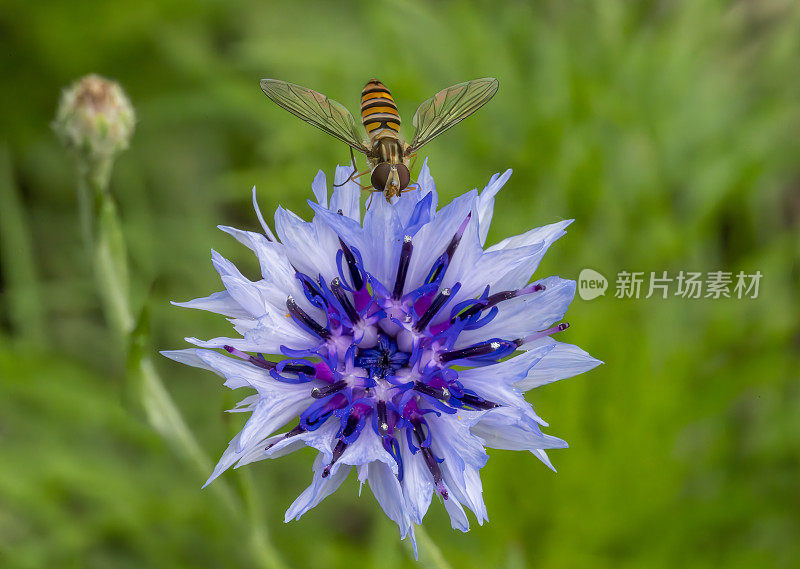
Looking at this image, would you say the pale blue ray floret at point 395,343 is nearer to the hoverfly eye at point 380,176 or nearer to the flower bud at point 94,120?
the hoverfly eye at point 380,176

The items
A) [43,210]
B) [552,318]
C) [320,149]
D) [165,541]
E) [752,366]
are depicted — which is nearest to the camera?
[552,318]

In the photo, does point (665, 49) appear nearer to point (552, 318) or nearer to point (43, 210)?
point (552, 318)

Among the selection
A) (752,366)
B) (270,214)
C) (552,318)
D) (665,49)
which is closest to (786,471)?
(752,366)

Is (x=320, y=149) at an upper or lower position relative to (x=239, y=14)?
lower

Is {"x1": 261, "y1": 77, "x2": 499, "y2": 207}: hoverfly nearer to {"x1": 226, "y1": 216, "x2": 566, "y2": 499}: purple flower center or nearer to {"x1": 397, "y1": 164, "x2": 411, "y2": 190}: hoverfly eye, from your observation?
{"x1": 397, "y1": 164, "x2": 411, "y2": 190}: hoverfly eye

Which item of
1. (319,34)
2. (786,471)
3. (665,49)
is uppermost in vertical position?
(319,34)

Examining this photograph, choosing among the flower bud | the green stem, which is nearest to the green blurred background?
the green stem

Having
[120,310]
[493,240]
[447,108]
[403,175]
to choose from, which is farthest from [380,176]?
[493,240]
